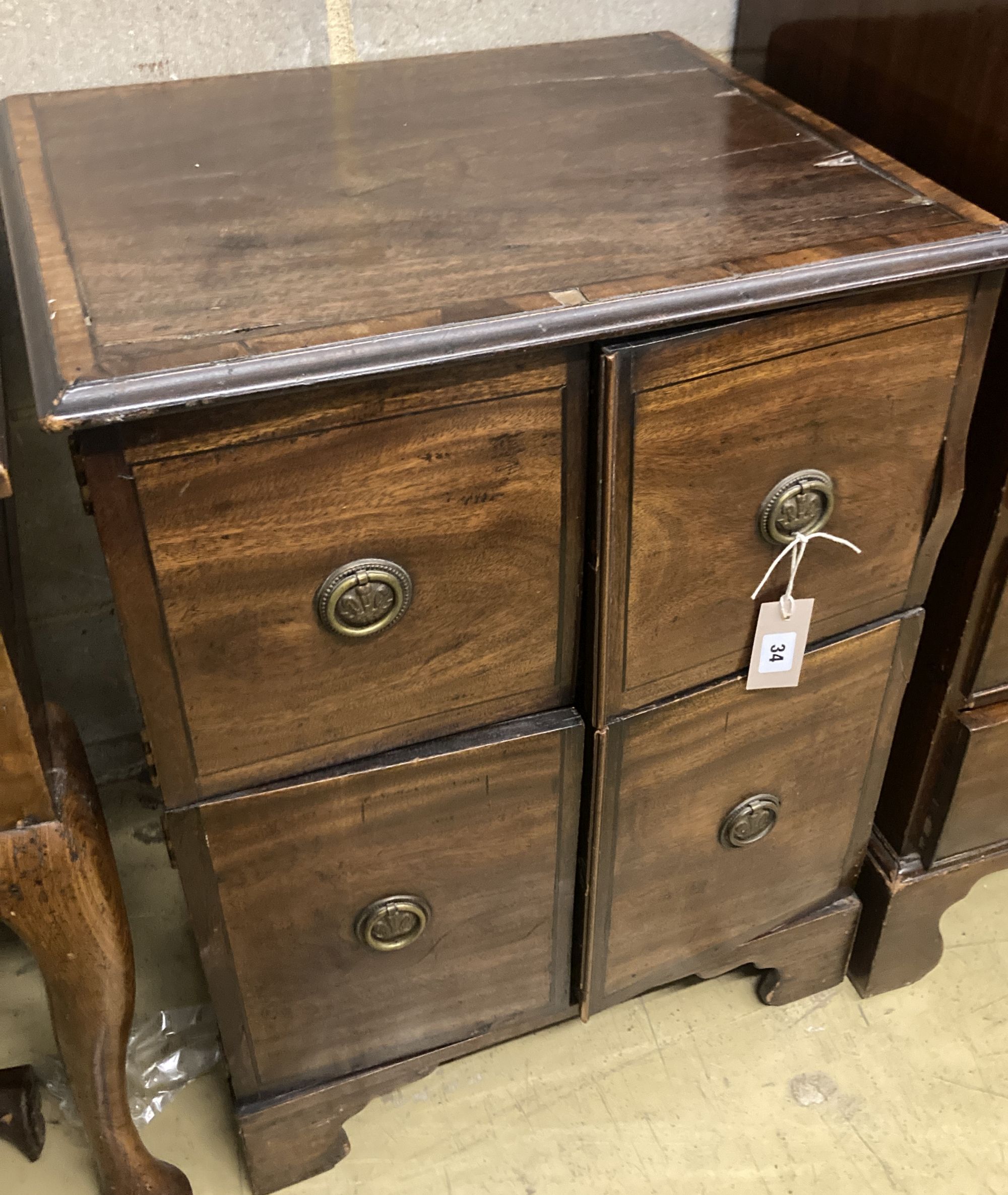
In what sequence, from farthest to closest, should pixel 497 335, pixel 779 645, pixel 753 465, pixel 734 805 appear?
pixel 734 805, pixel 779 645, pixel 753 465, pixel 497 335

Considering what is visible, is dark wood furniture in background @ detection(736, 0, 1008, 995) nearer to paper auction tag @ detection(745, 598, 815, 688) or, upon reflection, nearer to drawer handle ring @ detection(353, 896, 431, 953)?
paper auction tag @ detection(745, 598, 815, 688)

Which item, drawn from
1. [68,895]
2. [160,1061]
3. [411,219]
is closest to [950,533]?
[411,219]

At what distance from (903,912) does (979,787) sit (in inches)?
6.7

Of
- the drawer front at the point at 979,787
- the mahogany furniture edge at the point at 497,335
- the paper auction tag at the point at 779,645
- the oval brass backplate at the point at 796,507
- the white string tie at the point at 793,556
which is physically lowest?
the drawer front at the point at 979,787

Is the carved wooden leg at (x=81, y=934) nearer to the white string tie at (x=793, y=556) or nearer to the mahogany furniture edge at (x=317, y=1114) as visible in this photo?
the mahogany furniture edge at (x=317, y=1114)

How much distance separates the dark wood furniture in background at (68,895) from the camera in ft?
2.48

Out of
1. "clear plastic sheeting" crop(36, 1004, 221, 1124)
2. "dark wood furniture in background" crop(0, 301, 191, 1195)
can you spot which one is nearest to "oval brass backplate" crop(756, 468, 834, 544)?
"dark wood furniture in background" crop(0, 301, 191, 1195)

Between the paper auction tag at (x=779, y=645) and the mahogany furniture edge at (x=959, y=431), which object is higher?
the mahogany furniture edge at (x=959, y=431)

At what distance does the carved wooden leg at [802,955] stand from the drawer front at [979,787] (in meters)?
0.12

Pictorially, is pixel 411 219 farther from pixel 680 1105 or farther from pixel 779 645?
pixel 680 1105

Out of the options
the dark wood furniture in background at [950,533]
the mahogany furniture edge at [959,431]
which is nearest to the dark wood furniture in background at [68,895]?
the mahogany furniture edge at [959,431]

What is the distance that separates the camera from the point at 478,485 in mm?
726

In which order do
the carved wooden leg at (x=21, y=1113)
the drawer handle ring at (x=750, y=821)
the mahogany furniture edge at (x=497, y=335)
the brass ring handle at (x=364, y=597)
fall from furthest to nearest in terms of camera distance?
1. the carved wooden leg at (x=21, y=1113)
2. the drawer handle ring at (x=750, y=821)
3. the brass ring handle at (x=364, y=597)
4. the mahogany furniture edge at (x=497, y=335)

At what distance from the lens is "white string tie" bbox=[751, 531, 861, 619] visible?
83 centimetres
